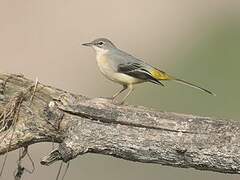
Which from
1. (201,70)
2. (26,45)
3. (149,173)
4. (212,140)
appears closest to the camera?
(212,140)

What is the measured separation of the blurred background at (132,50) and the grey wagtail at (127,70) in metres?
3.47

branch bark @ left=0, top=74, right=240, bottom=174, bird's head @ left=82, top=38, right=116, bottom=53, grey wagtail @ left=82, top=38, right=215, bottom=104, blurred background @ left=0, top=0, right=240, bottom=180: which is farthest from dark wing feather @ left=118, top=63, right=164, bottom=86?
blurred background @ left=0, top=0, right=240, bottom=180

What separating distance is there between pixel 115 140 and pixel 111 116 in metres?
0.20

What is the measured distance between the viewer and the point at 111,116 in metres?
7.44

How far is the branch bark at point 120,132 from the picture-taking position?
729 centimetres

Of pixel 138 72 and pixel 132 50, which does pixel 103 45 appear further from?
pixel 132 50

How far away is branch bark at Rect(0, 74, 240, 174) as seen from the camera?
729 centimetres

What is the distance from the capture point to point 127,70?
30.9ft

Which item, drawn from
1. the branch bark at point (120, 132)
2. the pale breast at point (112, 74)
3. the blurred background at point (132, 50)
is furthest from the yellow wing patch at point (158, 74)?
the blurred background at point (132, 50)

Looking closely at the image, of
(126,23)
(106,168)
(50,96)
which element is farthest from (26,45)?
(50,96)

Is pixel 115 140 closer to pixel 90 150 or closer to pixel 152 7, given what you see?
pixel 90 150

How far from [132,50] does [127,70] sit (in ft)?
30.0

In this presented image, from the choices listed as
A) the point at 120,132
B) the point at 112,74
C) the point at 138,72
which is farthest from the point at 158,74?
the point at 120,132

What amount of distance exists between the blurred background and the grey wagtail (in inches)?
136
